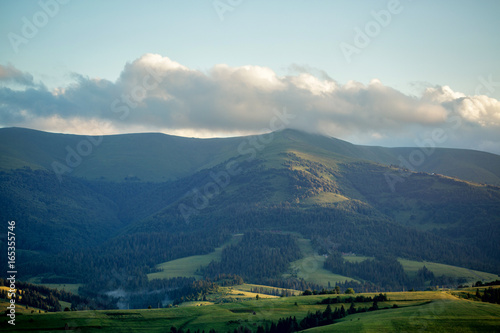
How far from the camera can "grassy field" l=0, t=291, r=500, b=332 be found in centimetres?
12938

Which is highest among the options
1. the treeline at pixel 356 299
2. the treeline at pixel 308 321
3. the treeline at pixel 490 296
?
the treeline at pixel 490 296

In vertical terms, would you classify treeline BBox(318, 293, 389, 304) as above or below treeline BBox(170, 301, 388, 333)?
above

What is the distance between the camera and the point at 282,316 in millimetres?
166625

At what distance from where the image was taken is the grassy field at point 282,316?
129 meters

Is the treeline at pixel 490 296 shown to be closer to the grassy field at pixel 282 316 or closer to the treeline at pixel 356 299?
the grassy field at pixel 282 316

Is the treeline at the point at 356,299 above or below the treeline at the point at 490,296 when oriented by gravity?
below

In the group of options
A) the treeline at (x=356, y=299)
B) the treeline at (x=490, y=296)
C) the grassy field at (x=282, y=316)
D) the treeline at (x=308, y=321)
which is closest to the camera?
the grassy field at (x=282, y=316)

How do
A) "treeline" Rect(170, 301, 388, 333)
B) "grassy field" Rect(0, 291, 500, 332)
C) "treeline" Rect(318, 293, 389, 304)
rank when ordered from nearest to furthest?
"grassy field" Rect(0, 291, 500, 332) → "treeline" Rect(170, 301, 388, 333) → "treeline" Rect(318, 293, 389, 304)

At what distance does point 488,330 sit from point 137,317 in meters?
112

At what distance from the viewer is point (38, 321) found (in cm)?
15012

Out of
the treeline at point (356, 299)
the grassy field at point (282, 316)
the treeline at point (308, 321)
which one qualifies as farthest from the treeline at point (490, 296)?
the treeline at point (308, 321)

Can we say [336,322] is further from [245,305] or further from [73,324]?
[73,324]

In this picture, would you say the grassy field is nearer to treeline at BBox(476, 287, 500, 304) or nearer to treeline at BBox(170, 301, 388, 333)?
treeline at BBox(170, 301, 388, 333)

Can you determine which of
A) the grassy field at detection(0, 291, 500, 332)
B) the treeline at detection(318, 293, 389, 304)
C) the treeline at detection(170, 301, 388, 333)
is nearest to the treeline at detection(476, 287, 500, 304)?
the grassy field at detection(0, 291, 500, 332)
